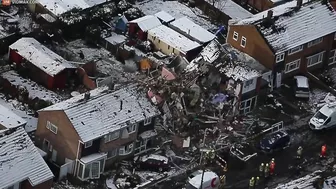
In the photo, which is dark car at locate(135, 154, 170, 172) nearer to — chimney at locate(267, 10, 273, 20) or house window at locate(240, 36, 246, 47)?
house window at locate(240, 36, 246, 47)

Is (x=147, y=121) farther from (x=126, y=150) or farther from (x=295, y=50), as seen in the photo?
(x=295, y=50)

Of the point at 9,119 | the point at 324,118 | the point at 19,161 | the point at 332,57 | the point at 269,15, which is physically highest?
the point at 269,15

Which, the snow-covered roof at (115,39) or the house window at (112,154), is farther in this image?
the snow-covered roof at (115,39)

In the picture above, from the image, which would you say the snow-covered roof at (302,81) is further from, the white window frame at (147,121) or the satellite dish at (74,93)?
the satellite dish at (74,93)

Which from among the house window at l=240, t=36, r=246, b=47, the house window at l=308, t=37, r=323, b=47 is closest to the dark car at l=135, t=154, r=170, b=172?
the house window at l=240, t=36, r=246, b=47

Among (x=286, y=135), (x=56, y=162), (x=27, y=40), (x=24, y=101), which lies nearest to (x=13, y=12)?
(x=27, y=40)

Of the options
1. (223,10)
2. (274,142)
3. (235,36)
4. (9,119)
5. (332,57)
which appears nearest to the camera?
(9,119)

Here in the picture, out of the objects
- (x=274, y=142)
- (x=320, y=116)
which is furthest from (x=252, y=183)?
(x=320, y=116)

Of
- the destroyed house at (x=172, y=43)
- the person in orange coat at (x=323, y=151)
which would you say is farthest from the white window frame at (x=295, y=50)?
the person in orange coat at (x=323, y=151)
